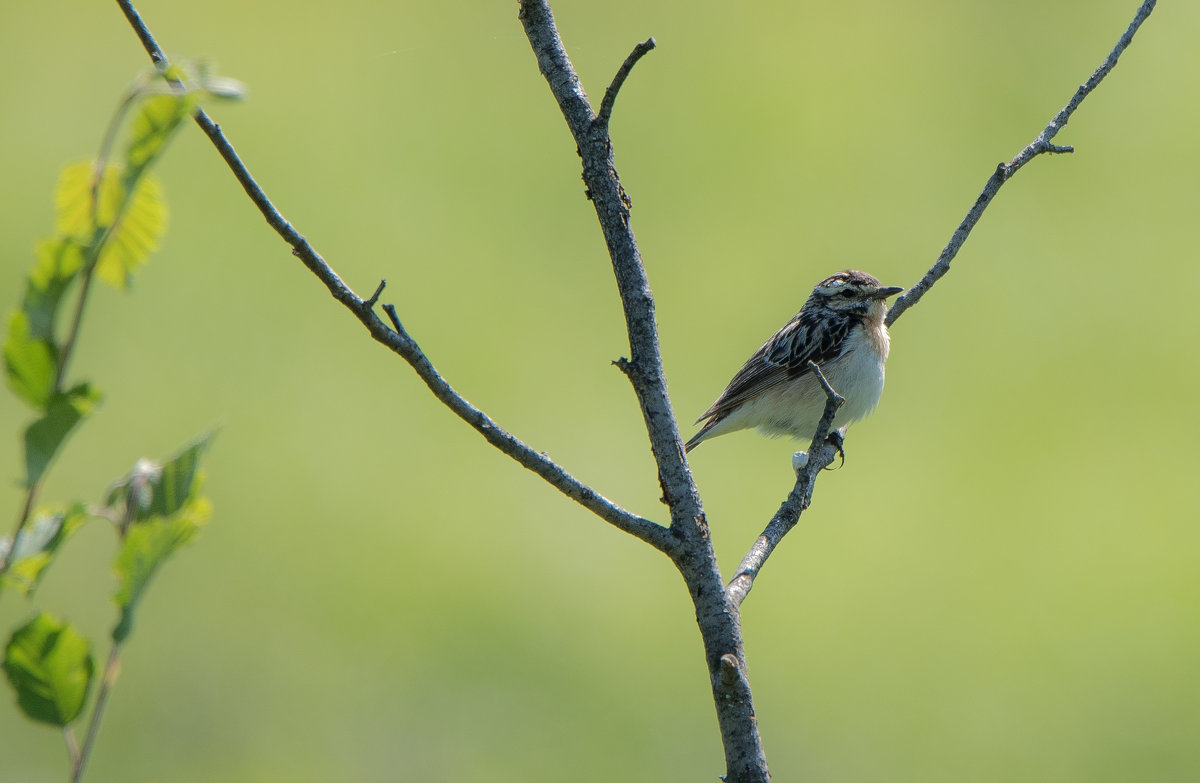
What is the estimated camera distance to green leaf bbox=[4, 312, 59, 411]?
2.75ft

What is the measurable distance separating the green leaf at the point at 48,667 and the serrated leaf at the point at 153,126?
435 mm

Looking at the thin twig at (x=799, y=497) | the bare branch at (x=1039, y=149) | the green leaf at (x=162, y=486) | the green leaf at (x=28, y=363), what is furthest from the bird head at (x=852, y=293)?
the green leaf at (x=28, y=363)

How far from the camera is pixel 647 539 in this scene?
6.82 feet

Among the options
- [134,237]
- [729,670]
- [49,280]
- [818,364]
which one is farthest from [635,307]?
[818,364]

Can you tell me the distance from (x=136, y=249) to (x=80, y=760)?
45 centimetres

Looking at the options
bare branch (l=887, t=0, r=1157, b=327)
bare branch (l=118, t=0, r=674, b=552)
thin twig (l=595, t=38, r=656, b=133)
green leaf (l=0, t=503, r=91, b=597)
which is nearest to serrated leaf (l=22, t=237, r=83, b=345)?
green leaf (l=0, t=503, r=91, b=597)

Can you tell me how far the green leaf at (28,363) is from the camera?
838 millimetres

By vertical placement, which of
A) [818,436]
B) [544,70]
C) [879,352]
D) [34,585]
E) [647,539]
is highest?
[879,352]

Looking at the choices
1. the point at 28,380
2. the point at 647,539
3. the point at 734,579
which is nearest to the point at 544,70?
the point at 647,539

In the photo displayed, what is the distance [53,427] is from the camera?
2.76ft

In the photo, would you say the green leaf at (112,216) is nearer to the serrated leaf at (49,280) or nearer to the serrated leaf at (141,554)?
the serrated leaf at (49,280)

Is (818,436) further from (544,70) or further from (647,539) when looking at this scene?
(544,70)

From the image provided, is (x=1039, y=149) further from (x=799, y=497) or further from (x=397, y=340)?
(x=397, y=340)

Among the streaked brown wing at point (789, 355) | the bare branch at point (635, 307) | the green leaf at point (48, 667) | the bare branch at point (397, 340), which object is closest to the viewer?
the green leaf at point (48, 667)
